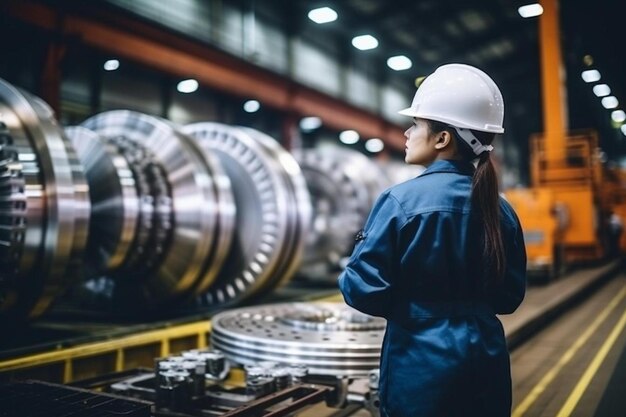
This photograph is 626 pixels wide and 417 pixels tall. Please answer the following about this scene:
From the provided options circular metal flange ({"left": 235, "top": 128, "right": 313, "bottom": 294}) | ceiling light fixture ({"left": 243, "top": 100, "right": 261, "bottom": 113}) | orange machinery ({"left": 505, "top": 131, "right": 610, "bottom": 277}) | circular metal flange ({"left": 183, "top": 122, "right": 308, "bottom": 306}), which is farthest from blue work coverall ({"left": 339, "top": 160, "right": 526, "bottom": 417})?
ceiling light fixture ({"left": 243, "top": 100, "right": 261, "bottom": 113})

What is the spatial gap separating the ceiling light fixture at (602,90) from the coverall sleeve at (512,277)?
7.75 metres

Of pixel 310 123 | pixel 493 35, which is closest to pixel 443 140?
pixel 493 35

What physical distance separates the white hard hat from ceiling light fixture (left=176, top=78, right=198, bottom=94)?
6.58 metres

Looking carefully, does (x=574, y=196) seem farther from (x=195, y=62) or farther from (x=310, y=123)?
(x=195, y=62)

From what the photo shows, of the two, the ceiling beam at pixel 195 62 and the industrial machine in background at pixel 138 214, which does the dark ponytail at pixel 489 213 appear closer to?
the industrial machine in background at pixel 138 214

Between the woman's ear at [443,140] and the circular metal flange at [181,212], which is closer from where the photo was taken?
the woman's ear at [443,140]

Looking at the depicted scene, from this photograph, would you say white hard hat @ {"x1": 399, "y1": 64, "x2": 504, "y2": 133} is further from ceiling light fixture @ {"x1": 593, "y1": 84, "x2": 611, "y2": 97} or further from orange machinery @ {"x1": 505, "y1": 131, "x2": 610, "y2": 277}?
ceiling light fixture @ {"x1": 593, "y1": 84, "x2": 611, "y2": 97}

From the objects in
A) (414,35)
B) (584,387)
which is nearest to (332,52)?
(414,35)

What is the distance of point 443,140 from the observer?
134 cm

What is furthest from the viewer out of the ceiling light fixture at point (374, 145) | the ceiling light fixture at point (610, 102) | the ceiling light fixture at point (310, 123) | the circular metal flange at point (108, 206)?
the ceiling light fixture at point (374, 145)

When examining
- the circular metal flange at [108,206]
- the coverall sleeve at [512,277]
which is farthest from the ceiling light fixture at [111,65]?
the coverall sleeve at [512,277]

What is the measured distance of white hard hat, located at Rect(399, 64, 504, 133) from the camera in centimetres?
133

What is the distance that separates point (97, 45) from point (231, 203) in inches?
120

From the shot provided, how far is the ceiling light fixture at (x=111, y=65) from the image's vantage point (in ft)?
21.7
